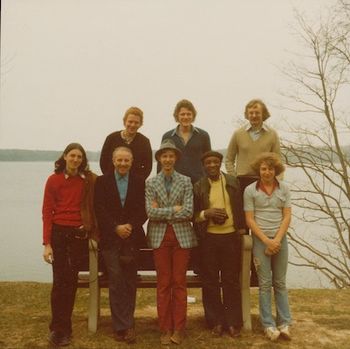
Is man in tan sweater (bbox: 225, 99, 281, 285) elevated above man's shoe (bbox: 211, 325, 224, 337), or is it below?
above

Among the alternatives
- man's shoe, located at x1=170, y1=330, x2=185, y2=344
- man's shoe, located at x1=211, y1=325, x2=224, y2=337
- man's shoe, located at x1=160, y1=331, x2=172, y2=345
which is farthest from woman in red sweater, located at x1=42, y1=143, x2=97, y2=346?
man's shoe, located at x1=211, y1=325, x2=224, y2=337

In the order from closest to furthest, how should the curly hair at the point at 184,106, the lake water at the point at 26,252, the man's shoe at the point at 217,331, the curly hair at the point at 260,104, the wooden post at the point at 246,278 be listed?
the man's shoe at the point at 217,331
the wooden post at the point at 246,278
the curly hair at the point at 260,104
the curly hair at the point at 184,106
the lake water at the point at 26,252

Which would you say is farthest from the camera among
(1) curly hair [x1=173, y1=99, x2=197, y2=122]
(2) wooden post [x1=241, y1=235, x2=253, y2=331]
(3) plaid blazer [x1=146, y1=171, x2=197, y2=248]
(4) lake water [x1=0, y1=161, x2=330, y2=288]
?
(4) lake water [x1=0, y1=161, x2=330, y2=288]

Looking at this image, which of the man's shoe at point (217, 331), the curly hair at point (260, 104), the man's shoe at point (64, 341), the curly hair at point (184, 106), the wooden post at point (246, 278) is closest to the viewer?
the man's shoe at point (64, 341)

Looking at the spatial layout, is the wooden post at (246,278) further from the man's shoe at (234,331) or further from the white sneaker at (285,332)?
the white sneaker at (285,332)

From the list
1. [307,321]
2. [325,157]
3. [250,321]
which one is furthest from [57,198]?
[325,157]

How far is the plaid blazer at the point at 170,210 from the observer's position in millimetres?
4688

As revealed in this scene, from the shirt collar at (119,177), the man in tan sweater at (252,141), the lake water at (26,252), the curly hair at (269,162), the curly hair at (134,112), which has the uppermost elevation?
the curly hair at (134,112)

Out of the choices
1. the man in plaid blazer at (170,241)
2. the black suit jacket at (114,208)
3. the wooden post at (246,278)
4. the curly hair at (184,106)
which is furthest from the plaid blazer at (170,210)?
the curly hair at (184,106)

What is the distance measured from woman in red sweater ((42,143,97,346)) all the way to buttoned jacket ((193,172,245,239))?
3.44 ft

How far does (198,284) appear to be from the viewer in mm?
5062

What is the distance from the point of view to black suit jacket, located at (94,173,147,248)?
473 centimetres

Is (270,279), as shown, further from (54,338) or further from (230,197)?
(54,338)

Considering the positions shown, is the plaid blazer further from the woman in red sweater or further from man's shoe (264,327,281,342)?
man's shoe (264,327,281,342)
